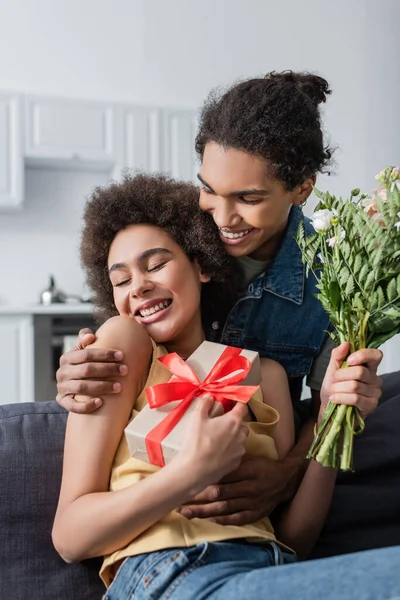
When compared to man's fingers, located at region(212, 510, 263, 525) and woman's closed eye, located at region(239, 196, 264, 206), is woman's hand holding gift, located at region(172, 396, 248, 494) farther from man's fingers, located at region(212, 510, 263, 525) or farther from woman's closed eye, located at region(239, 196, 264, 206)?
woman's closed eye, located at region(239, 196, 264, 206)

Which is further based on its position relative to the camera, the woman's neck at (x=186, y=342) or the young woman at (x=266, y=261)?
the woman's neck at (x=186, y=342)

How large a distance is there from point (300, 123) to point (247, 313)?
0.44m

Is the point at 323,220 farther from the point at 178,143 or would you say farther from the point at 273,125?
the point at 178,143

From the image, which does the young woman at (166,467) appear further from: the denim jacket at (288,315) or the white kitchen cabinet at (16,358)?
the white kitchen cabinet at (16,358)

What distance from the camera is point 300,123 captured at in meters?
1.48

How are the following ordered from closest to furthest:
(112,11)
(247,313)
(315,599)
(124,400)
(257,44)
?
1. (315,599)
2. (124,400)
3. (247,313)
4. (112,11)
5. (257,44)

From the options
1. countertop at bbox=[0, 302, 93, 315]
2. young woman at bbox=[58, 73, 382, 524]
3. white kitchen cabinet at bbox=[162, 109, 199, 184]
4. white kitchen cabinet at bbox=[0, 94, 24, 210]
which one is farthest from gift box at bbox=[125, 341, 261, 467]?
white kitchen cabinet at bbox=[162, 109, 199, 184]

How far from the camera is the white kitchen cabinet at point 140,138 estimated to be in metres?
4.60

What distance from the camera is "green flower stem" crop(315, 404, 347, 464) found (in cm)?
112

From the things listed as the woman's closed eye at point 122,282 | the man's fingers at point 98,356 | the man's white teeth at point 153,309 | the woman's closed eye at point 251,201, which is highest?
the woman's closed eye at point 251,201

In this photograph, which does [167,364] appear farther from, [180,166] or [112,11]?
[112,11]

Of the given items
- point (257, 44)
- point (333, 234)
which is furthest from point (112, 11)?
point (333, 234)

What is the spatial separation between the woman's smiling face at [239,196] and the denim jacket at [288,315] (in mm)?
156

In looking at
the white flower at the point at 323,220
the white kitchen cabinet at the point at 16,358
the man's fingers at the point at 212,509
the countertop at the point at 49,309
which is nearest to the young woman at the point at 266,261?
the man's fingers at the point at 212,509
